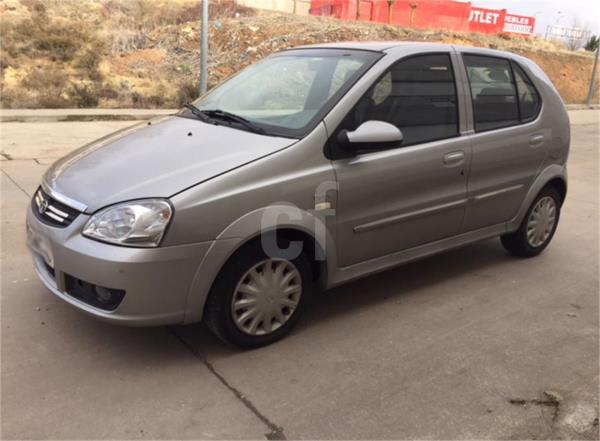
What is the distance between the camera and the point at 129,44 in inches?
900

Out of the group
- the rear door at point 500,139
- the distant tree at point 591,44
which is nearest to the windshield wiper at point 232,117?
the rear door at point 500,139

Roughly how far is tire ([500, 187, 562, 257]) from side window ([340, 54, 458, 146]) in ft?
4.32

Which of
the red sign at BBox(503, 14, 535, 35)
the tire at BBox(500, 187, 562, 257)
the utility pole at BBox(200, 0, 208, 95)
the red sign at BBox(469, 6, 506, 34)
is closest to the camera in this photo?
the tire at BBox(500, 187, 562, 257)

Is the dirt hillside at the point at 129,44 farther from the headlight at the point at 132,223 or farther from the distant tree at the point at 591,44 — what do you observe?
the distant tree at the point at 591,44

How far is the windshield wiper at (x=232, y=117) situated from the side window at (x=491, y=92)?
67.3 inches

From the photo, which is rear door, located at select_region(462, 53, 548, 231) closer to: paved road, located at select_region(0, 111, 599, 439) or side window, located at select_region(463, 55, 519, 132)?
side window, located at select_region(463, 55, 519, 132)

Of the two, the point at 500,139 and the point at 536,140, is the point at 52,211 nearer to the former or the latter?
the point at 500,139

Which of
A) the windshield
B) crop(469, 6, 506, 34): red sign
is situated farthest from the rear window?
crop(469, 6, 506, 34): red sign

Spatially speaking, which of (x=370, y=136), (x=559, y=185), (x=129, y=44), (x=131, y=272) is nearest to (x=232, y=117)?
(x=370, y=136)

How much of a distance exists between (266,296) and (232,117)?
123cm

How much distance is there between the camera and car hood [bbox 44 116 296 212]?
117 inches

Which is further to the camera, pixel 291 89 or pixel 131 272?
pixel 291 89

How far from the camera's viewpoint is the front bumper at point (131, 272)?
281cm

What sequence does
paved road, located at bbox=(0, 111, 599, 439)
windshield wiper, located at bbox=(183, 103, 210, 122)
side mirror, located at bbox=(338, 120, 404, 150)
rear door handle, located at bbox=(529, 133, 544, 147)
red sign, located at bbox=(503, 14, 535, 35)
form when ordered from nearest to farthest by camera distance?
paved road, located at bbox=(0, 111, 599, 439), side mirror, located at bbox=(338, 120, 404, 150), windshield wiper, located at bbox=(183, 103, 210, 122), rear door handle, located at bbox=(529, 133, 544, 147), red sign, located at bbox=(503, 14, 535, 35)
